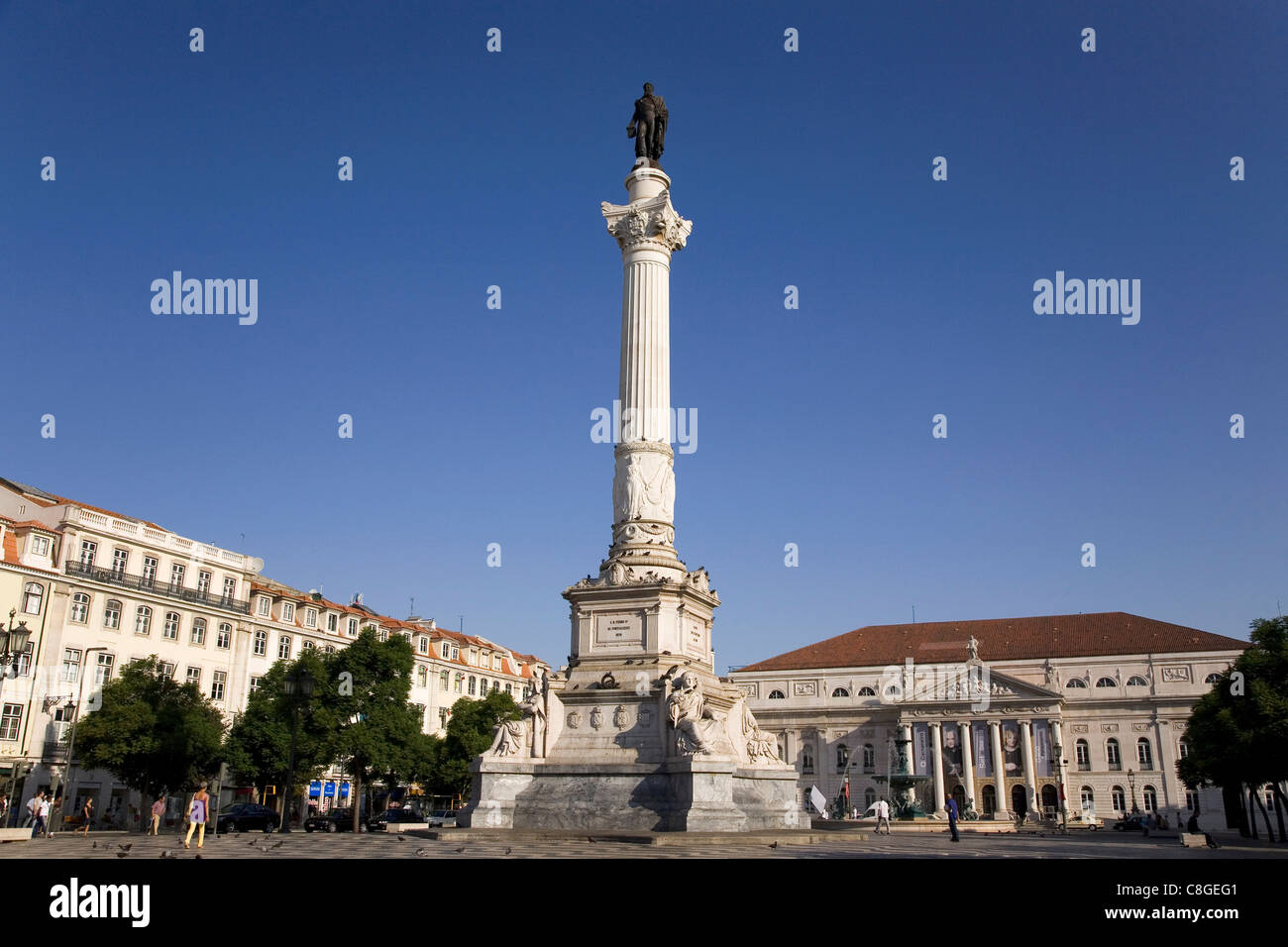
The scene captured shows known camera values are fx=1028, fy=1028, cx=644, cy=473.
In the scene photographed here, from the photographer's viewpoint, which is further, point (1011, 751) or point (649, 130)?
point (1011, 751)

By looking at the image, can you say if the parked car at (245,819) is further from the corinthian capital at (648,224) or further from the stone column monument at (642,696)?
the corinthian capital at (648,224)

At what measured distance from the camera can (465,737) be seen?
60.3m

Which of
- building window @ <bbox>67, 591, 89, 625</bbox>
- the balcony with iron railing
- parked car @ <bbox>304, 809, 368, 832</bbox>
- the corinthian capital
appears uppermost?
the corinthian capital

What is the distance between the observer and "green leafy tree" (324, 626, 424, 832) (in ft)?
168

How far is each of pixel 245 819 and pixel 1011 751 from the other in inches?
2588

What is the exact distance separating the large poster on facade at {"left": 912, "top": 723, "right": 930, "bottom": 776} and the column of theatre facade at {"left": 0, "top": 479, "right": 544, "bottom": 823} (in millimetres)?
50044

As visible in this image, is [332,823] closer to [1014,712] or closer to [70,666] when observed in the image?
[70,666]

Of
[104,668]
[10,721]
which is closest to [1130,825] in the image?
[104,668]

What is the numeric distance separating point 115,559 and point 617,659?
120 ft

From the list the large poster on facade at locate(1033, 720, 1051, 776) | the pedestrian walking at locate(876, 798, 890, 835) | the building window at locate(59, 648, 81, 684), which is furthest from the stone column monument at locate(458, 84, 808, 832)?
the large poster on facade at locate(1033, 720, 1051, 776)

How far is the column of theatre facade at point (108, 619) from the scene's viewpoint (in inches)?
1831

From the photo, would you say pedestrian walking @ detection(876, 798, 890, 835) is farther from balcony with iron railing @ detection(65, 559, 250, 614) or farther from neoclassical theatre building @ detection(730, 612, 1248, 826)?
neoclassical theatre building @ detection(730, 612, 1248, 826)

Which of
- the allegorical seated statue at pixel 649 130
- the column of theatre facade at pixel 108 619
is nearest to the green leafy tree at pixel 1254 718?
the column of theatre facade at pixel 108 619
